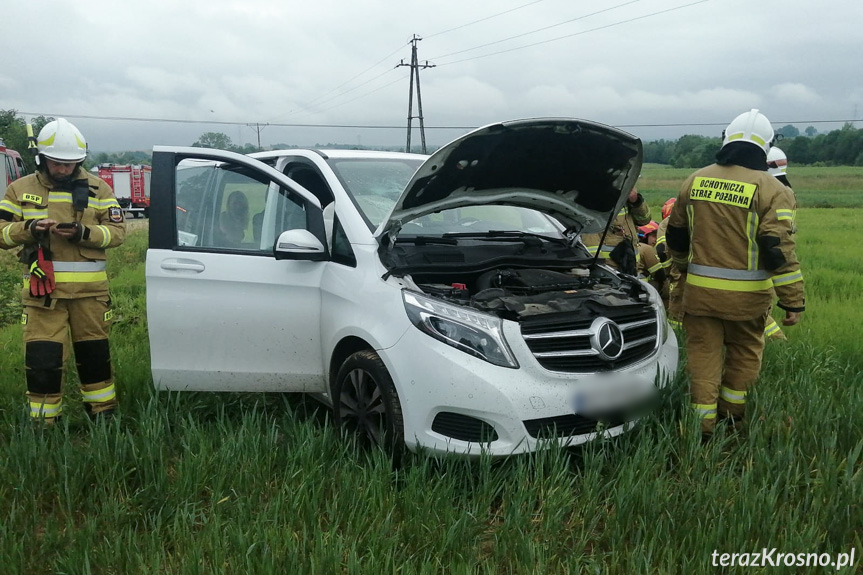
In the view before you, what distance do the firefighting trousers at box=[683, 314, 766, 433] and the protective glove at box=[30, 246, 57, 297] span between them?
3.88 meters

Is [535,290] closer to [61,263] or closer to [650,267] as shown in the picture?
[61,263]

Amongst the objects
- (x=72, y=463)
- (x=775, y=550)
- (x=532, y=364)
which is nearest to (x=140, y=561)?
(x=72, y=463)

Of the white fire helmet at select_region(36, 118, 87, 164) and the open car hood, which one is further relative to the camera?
the white fire helmet at select_region(36, 118, 87, 164)

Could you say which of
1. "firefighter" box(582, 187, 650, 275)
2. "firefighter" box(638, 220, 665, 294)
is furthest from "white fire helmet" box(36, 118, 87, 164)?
"firefighter" box(638, 220, 665, 294)

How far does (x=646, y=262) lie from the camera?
6.99 meters

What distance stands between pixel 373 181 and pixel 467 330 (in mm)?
1508

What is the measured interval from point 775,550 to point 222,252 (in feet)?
10.5

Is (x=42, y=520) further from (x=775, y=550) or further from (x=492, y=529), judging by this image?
(x=775, y=550)

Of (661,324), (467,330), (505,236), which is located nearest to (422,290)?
(467,330)

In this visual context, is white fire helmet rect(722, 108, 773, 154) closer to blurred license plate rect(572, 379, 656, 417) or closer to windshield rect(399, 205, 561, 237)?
windshield rect(399, 205, 561, 237)

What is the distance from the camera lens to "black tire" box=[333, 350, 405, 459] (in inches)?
129

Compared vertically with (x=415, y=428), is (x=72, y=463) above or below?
below

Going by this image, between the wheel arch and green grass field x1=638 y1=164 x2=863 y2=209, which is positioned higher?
green grass field x1=638 y1=164 x2=863 y2=209
